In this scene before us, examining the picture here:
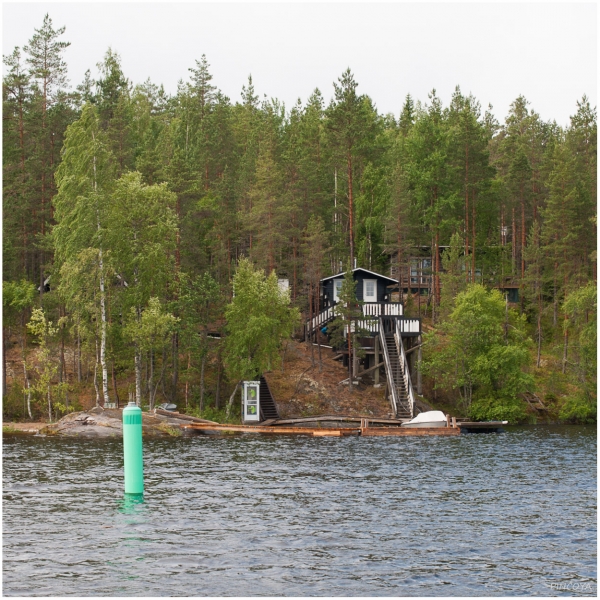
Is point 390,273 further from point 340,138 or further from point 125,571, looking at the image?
point 125,571

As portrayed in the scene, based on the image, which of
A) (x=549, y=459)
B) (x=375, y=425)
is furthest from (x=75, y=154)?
(x=549, y=459)

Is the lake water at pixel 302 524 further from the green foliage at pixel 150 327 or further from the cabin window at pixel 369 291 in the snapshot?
the cabin window at pixel 369 291

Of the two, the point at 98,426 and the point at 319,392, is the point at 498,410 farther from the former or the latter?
the point at 98,426

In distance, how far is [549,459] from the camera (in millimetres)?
33156

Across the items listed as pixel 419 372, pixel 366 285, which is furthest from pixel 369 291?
pixel 419 372

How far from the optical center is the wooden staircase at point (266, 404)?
5066 centimetres

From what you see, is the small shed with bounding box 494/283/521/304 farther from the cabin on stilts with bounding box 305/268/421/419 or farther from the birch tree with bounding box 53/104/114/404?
the birch tree with bounding box 53/104/114/404

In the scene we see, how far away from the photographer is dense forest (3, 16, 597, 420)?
48.2m

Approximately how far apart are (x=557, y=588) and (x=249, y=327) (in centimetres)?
3587

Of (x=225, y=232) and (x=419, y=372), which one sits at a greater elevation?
(x=225, y=232)

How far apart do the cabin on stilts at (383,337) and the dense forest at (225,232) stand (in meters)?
1.79

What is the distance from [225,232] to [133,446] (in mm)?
44330

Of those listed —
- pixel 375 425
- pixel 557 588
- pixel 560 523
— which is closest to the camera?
pixel 557 588

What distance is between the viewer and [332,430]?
43.9m
